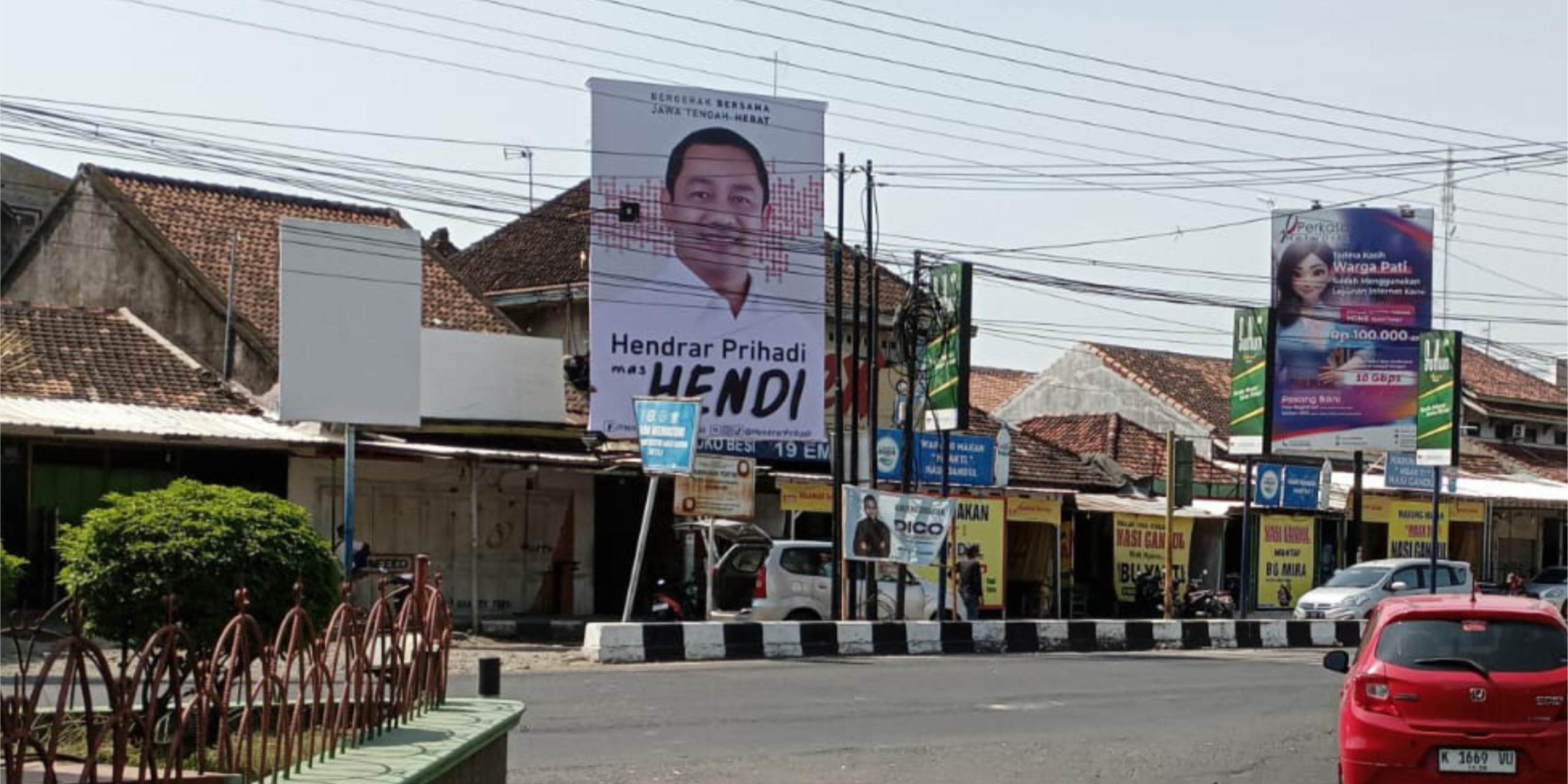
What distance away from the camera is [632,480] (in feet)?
109

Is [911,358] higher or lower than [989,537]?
higher

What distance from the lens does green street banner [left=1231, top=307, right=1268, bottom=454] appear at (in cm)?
3741

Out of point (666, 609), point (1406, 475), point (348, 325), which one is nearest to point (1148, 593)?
point (1406, 475)

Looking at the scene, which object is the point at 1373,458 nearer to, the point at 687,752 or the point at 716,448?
the point at 716,448

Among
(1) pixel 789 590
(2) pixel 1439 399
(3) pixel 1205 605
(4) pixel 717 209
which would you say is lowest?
(3) pixel 1205 605

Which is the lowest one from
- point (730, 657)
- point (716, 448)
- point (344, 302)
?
point (730, 657)

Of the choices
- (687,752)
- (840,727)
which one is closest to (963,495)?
(840,727)

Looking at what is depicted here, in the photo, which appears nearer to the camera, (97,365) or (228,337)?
(97,365)

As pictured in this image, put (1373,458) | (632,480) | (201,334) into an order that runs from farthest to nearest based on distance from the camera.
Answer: (1373,458) < (632,480) < (201,334)

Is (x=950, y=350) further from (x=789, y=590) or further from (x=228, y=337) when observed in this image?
(x=228, y=337)

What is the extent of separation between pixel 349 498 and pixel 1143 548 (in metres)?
18.2

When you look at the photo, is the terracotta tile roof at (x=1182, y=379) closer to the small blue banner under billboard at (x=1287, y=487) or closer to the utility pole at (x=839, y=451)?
the small blue banner under billboard at (x=1287, y=487)

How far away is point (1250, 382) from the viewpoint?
38.2m

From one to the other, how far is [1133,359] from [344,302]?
31.9m
